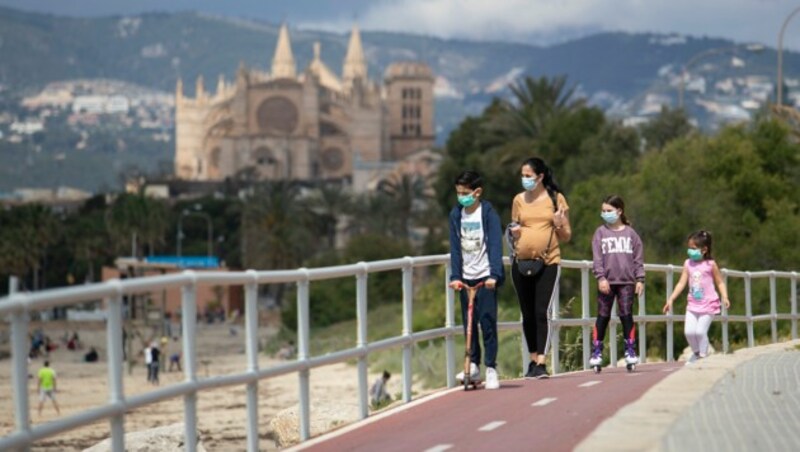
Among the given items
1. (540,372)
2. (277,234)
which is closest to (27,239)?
(277,234)

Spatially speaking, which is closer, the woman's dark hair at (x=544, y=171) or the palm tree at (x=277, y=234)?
the woman's dark hair at (x=544, y=171)

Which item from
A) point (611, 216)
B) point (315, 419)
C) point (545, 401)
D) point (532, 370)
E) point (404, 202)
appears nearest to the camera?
point (545, 401)

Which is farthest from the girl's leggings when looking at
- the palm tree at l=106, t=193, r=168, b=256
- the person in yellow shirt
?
the palm tree at l=106, t=193, r=168, b=256

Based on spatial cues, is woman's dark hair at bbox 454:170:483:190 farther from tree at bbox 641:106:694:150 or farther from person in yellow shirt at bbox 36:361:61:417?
tree at bbox 641:106:694:150

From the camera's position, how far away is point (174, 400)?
37625 mm

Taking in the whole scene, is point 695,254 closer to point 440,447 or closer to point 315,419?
point 315,419

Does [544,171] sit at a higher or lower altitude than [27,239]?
higher

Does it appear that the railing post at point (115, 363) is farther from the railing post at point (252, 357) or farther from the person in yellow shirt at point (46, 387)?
the railing post at point (252, 357)

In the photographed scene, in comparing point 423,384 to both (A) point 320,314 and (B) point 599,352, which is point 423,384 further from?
(A) point 320,314

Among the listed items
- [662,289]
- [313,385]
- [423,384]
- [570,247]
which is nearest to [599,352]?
[662,289]

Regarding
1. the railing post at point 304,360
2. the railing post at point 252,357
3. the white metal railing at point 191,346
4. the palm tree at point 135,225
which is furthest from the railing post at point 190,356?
the palm tree at point 135,225

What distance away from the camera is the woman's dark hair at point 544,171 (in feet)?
57.2

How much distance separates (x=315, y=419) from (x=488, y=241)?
462 cm

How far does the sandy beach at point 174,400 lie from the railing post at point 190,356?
0.36 metres
